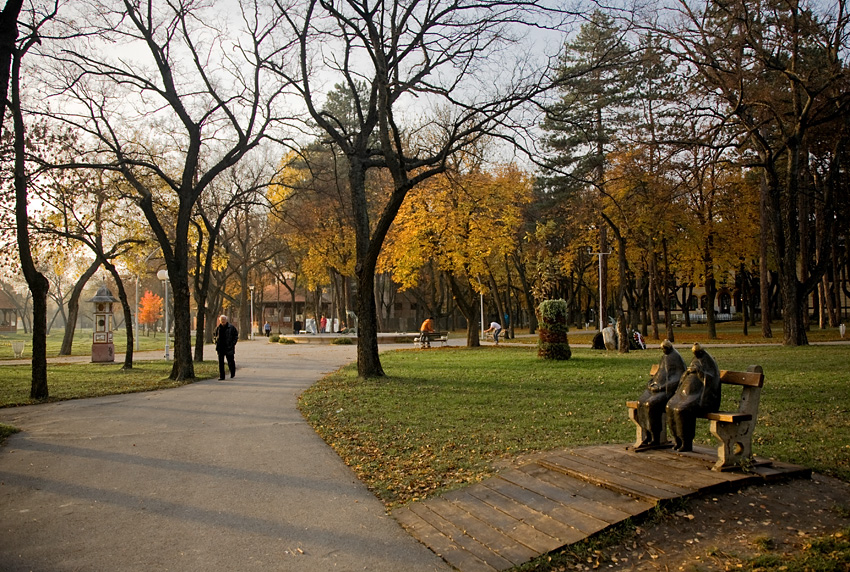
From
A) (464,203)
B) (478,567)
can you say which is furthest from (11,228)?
(478,567)

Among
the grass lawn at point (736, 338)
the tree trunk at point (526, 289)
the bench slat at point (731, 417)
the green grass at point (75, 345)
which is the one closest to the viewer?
the bench slat at point (731, 417)

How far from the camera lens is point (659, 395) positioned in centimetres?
663

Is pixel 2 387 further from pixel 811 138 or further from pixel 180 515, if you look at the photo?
pixel 811 138

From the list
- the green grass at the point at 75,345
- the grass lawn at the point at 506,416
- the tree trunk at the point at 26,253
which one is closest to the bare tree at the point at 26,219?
the tree trunk at the point at 26,253

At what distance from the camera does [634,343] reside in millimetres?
25562

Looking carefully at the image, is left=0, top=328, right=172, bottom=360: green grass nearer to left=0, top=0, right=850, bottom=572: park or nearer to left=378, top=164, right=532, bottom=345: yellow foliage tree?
left=0, top=0, right=850, bottom=572: park

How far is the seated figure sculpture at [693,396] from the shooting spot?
606 cm

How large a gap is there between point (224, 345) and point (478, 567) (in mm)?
15293

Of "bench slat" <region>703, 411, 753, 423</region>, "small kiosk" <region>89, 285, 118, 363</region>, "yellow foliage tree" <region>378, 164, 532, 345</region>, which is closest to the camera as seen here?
"bench slat" <region>703, 411, 753, 423</region>

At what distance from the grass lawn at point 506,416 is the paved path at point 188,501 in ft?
2.06

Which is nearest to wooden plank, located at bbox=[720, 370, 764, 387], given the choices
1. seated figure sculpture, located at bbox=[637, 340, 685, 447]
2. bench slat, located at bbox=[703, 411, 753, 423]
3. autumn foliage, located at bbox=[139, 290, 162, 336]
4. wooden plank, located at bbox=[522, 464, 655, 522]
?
bench slat, located at bbox=[703, 411, 753, 423]

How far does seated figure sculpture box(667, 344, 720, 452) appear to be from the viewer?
606cm

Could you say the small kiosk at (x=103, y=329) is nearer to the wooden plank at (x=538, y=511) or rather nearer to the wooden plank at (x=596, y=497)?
the wooden plank at (x=538, y=511)

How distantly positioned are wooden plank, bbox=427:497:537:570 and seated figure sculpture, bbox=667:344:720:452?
2.25 metres
